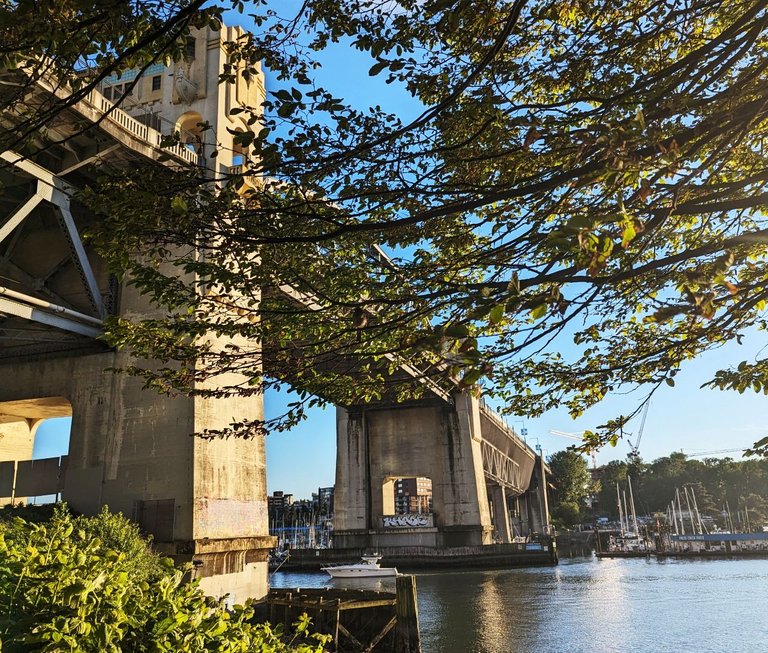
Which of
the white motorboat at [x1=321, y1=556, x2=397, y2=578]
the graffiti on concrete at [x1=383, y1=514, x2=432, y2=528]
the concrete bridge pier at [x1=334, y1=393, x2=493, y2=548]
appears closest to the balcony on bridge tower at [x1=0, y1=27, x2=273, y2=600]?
the white motorboat at [x1=321, y1=556, x2=397, y2=578]

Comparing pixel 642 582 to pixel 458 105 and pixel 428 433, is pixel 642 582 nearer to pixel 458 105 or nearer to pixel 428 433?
pixel 428 433

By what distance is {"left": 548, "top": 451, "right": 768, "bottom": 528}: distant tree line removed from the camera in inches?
5846

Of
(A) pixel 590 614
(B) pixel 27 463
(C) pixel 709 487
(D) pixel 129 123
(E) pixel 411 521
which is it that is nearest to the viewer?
(D) pixel 129 123

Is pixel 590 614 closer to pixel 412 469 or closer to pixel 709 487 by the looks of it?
pixel 412 469

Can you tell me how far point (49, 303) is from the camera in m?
19.2

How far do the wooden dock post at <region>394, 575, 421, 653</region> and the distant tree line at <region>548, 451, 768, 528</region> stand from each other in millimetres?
130569

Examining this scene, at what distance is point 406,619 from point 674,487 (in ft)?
526

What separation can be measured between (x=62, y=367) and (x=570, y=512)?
137m

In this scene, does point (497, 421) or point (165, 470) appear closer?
point (165, 470)

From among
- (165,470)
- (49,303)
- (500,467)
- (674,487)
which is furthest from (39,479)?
(674,487)

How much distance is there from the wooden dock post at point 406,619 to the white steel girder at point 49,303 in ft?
39.6

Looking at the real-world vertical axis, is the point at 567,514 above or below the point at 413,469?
below

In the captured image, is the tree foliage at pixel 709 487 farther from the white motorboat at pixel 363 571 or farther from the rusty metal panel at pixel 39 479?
the rusty metal panel at pixel 39 479

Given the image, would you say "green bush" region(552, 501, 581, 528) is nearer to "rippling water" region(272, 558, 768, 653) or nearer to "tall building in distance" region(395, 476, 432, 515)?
"tall building in distance" region(395, 476, 432, 515)
